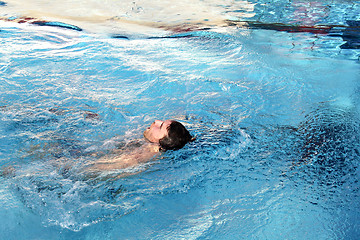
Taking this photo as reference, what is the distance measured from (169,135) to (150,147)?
31 cm

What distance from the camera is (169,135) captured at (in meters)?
2.79

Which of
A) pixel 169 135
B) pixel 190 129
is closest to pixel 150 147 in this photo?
pixel 169 135

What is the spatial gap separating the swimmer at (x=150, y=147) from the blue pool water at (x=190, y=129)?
10 centimetres

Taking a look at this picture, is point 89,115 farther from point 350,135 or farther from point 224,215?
point 350,135

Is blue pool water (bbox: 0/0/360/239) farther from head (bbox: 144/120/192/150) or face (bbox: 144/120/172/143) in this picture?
face (bbox: 144/120/172/143)

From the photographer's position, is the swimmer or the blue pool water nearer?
the blue pool water

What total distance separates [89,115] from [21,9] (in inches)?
220

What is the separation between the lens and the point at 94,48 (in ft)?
17.4

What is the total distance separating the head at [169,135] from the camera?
9.16ft

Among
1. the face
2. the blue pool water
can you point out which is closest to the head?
the face

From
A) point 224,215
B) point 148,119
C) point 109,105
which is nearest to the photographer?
point 224,215

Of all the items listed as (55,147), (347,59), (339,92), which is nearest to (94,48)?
(55,147)

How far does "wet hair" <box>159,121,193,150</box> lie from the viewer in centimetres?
280

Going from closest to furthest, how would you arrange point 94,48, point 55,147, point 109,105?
point 55,147, point 109,105, point 94,48
